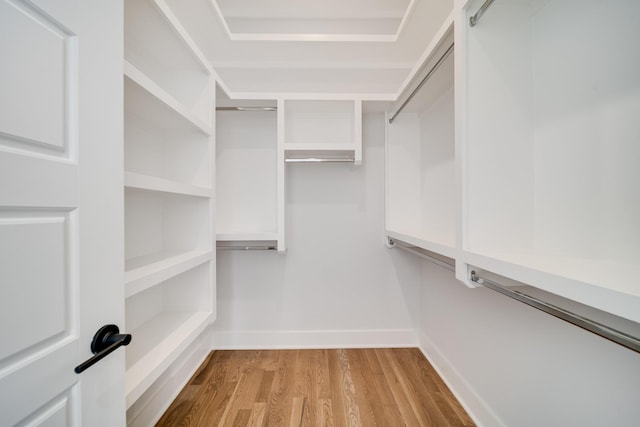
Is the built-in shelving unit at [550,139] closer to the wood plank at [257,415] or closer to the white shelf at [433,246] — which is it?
the white shelf at [433,246]

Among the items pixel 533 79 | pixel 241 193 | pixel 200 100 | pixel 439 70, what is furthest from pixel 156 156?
pixel 533 79

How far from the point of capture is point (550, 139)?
941 mm

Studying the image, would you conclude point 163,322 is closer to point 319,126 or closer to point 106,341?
point 106,341

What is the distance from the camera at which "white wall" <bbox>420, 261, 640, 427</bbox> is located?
2.63 feet

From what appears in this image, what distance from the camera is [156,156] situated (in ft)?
4.93

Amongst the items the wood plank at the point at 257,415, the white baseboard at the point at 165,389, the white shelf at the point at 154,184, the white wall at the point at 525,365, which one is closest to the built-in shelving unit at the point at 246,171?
the white shelf at the point at 154,184

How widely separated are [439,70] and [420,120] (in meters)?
0.72

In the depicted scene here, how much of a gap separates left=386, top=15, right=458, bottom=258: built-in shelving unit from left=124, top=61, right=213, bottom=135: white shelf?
47.6 inches

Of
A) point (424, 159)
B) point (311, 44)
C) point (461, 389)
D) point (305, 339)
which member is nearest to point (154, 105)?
point (311, 44)

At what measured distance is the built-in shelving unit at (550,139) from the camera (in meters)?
0.75

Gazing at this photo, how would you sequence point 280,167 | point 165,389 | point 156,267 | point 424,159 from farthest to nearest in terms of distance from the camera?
1. point 424,159
2. point 280,167
3. point 165,389
4. point 156,267

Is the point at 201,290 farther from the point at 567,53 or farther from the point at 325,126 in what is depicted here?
the point at 567,53

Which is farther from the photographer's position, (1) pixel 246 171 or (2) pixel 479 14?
(1) pixel 246 171

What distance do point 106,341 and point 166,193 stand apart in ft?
2.29
